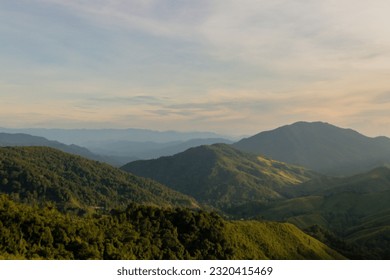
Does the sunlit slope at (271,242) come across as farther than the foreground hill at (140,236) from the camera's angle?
Yes

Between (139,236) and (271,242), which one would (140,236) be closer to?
(139,236)

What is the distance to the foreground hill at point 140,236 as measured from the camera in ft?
294

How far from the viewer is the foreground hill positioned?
8950 cm

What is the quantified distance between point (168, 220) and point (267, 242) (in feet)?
150

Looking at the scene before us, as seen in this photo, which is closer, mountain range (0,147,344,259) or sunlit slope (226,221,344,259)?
mountain range (0,147,344,259)

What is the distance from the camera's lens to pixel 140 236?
111 m

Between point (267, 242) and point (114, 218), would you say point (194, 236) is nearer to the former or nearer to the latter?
point (114, 218)

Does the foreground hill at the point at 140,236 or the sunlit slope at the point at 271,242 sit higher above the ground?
the foreground hill at the point at 140,236

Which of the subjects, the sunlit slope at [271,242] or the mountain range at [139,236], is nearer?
the mountain range at [139,236]

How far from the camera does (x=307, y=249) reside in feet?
535

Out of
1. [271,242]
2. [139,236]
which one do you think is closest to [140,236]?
[139,236]

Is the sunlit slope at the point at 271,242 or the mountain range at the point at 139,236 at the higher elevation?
the mountain range at the point at 139,236
